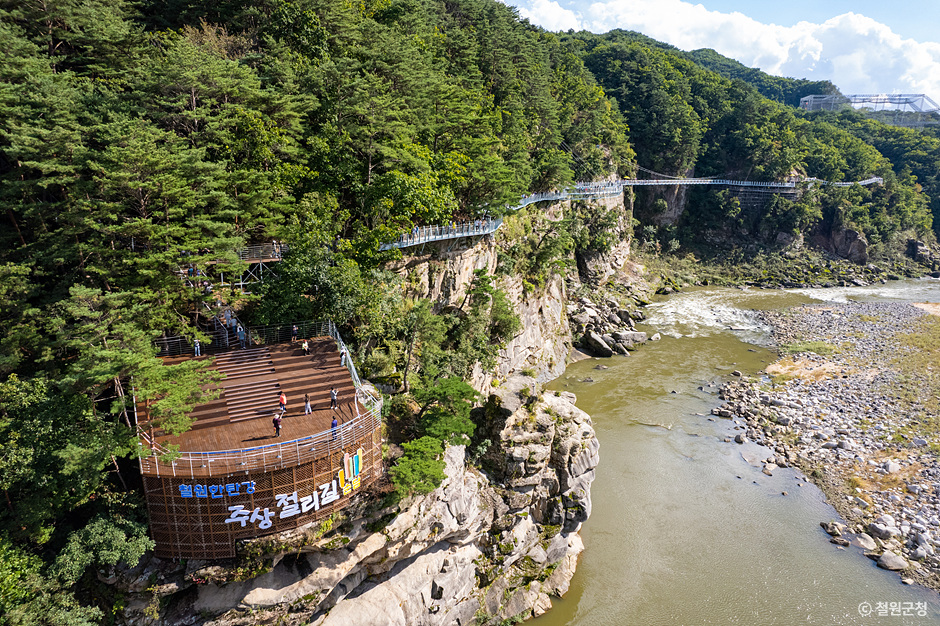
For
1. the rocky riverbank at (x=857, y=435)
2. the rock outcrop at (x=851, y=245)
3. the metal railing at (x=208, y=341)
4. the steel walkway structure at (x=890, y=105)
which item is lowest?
the rocky riverbank at (x=857, y=435)

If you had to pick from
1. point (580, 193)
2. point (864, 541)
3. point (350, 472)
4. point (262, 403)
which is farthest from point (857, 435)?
point (262, 403)

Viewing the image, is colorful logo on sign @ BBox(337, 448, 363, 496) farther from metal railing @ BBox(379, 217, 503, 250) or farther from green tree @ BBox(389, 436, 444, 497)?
metal railing @ BBox(379, 217, 503, 250)

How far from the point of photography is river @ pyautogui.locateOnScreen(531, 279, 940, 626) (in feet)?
76.6

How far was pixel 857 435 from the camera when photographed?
35531 millimetres

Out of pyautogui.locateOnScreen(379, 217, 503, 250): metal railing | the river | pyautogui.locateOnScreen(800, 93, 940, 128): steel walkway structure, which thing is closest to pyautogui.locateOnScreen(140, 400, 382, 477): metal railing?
pyautogui.locateOnScreen(379, 217, 503, 250): metal railing

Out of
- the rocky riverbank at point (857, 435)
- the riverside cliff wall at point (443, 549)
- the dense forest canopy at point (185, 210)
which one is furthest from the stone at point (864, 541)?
the dense forest canopy at point (185, 210)

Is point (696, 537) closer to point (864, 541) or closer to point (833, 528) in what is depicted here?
point (833, 528)

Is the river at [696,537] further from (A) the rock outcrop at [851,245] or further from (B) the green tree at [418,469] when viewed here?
(A) the rock outcrop at [851,245]

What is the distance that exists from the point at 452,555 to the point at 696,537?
47.9ft

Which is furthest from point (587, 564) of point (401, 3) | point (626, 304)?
point (401, 3)

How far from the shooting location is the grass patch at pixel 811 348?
50.5 metres

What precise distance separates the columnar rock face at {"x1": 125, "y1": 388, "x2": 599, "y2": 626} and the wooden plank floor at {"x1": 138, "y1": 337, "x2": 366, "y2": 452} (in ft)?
12.6

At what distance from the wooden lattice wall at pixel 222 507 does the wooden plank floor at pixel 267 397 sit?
1.41 m

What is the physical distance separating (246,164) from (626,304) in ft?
158
